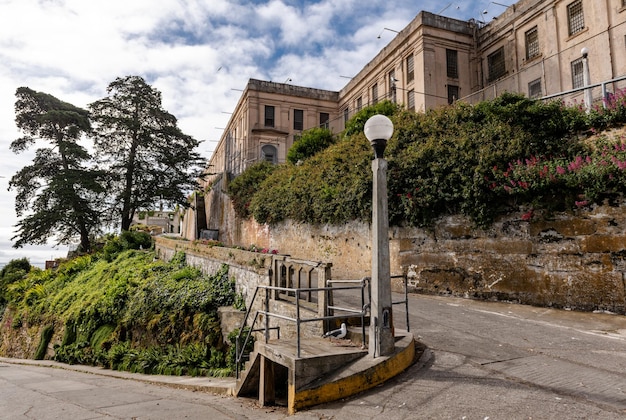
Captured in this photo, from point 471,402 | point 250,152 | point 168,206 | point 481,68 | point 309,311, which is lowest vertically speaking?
point 471,402

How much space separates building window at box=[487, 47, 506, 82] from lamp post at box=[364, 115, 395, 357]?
889 inches

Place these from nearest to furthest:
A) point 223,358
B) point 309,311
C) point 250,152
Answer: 1. point 309,311
2. point 223,358
3. point 250,152

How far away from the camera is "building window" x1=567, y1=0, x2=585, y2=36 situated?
19641mm

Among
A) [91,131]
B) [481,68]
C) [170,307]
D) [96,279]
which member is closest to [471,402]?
[170,307]

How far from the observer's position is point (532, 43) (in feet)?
73.0

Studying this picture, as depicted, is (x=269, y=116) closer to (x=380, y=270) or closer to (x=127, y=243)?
(x=127, y=243)

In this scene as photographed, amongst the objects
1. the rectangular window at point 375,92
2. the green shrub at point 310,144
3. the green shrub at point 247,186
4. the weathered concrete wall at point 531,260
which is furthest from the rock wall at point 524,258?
the rectangular window at point 375,92

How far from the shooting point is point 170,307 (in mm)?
11461

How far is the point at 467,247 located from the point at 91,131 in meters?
29.3

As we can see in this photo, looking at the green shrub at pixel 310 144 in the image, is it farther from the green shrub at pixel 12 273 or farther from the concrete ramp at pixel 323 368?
the green shrub at pixel 12 273

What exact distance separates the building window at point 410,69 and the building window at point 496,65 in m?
4.83

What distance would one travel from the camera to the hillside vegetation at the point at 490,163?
8.56 m

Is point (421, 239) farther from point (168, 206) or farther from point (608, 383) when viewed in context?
point (168, 206)

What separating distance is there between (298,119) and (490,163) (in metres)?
27.0
